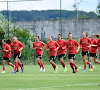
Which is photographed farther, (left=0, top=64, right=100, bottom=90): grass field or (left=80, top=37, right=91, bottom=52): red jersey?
(left=80, top=37, right=91, bottom=52): red jersey

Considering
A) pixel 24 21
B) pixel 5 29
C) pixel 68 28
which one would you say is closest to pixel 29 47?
pixel 5 29

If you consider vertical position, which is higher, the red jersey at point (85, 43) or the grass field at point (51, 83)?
the red jersey at point (85, 43)

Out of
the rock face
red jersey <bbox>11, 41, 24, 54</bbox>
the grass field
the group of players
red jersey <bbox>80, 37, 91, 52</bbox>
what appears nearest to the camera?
the grass field

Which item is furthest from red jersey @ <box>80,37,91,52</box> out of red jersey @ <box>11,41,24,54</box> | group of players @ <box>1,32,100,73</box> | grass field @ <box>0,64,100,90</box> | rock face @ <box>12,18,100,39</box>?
rock face @ <box>12,18,100,39</box>

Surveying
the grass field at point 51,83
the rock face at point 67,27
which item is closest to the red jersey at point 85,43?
the grass field at point 51,83

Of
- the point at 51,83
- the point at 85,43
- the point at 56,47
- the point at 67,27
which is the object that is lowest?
the point at 51,83

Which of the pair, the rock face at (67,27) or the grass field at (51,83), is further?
the rock face at (67,27)

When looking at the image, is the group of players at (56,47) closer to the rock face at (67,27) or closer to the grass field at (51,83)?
the grass field at (51,83)

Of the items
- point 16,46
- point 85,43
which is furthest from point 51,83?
point 85,43

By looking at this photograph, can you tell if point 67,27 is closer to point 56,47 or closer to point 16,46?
point 56,47

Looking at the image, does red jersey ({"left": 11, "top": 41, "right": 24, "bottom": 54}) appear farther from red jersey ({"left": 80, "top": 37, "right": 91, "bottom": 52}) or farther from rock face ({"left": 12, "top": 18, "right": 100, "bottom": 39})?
rock face ({"left": 12, "top": 18, "right": 100, "bottom": 39})

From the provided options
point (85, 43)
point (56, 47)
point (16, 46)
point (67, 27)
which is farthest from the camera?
point (67, 27)

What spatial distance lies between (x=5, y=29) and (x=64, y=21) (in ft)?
31.9

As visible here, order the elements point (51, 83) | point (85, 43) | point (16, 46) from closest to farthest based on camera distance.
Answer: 1. point (51, 83)
2. point (16, 46)
3. point (85, 43)
